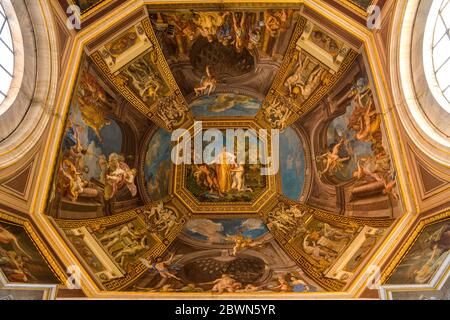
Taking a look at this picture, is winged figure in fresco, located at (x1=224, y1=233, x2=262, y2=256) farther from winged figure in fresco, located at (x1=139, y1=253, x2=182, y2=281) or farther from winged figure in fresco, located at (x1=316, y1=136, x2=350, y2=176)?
winged figure in fresco, located at (x1=316, y1=136, x2=350, y2=176)

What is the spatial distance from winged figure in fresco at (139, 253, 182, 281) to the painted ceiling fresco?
33 millimetres

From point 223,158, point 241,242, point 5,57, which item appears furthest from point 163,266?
point 5,57

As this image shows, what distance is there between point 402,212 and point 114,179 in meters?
7.79

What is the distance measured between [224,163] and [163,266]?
3791 mm

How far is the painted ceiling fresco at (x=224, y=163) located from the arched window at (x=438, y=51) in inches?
68.8

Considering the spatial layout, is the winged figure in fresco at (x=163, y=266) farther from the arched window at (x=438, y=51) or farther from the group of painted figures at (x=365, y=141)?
the arched window at (x=438, y=51)

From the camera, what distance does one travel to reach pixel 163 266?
1430 cm

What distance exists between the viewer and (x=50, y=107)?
1208 cm

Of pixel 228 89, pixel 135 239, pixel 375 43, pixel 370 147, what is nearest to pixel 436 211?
pixel 370 147

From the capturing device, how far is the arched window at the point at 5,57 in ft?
36.2

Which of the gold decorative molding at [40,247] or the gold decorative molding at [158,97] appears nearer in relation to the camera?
the gold decorative molding at [40,247]

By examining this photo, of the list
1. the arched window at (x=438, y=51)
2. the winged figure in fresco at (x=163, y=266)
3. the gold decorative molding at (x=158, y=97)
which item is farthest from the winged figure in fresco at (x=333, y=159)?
the winged figure in fresco at (x=163, y=266)
